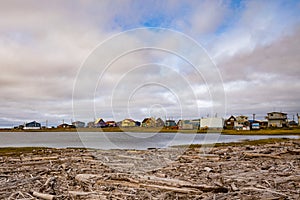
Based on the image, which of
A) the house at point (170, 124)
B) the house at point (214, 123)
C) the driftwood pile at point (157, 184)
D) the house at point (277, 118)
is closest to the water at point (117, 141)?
the driftwood pile at point (157, 184)

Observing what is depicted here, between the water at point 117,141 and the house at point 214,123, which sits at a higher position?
the house at point 214,123

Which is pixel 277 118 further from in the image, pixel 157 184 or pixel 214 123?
pixel 157 184

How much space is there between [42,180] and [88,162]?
6531 mm

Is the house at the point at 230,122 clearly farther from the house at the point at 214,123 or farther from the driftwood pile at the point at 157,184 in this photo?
the driftwood pile at the point at 157,184

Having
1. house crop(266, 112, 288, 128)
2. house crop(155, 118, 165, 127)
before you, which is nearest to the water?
house crop(266, 112, 288, 128)

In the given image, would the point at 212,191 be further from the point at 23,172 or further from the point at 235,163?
the point at 23,172

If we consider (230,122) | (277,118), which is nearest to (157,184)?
(277,118)

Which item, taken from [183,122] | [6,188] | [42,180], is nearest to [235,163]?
[42,180]

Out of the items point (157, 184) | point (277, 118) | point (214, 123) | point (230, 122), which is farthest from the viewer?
point (230, 122)

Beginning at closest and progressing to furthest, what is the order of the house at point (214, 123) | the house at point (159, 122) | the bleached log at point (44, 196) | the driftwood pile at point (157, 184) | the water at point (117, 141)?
1. the bleached log at point (44, 196)
2. the driftwood pile at point (157, 184)
3. the water at point (117, 141)
4. the house at point (214, 123)
5. the house at point (159, 122)

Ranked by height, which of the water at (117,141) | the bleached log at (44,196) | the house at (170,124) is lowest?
the water at (117,141)

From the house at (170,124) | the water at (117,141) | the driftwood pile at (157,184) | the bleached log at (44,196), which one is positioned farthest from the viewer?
the house at (170,124)

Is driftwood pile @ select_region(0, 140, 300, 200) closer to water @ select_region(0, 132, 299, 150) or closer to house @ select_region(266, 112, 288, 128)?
water @ select_region(0, 132, 299, 150)

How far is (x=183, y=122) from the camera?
142250mm
